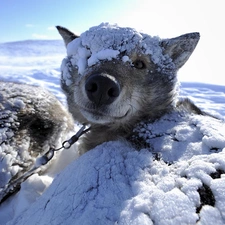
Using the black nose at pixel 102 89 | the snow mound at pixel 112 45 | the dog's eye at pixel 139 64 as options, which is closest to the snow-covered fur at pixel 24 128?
the snow mound at pixel 112 45

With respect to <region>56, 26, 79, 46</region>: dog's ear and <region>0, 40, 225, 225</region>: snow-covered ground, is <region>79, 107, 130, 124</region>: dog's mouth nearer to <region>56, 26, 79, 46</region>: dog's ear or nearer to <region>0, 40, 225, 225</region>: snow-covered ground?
<region>0, 40, 225, 225</region>: snow-covered ground

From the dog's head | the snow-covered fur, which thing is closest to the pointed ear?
the dog's head

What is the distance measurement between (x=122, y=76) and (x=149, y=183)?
0.90 metres

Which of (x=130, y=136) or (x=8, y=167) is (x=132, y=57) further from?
(x=8, y=167)

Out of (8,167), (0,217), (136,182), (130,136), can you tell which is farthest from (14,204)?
(136,182)

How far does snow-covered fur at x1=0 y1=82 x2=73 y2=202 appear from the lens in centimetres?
240

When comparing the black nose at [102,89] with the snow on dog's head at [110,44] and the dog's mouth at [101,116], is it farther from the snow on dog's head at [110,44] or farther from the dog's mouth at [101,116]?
the snow on dog's head at [110,44]

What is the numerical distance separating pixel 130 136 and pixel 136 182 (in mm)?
555

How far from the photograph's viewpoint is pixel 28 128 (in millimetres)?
2752

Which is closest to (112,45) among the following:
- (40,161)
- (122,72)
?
(122,72)

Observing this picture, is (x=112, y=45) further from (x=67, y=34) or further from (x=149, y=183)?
(x=149, y=183)

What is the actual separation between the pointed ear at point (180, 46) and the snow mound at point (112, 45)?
8 centimetres

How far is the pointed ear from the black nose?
74cm

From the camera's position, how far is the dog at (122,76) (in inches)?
81.7
